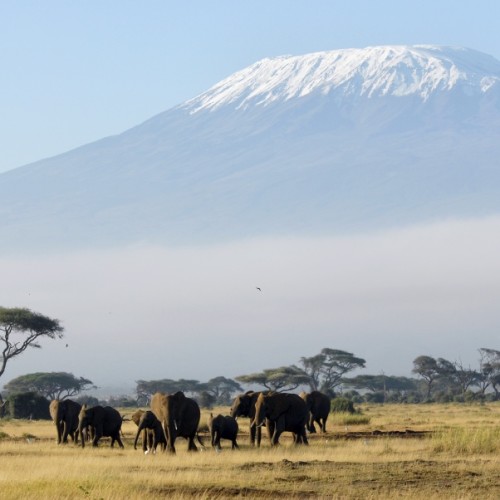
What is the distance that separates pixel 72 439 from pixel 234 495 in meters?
15.5

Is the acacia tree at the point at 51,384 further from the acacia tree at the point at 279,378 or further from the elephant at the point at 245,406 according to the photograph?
the elephant at the point at 245,406

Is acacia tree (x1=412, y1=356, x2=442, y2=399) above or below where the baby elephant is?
above

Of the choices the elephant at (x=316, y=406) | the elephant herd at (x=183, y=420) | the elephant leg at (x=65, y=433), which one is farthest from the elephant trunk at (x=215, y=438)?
the elephant at (x=316, y=406)

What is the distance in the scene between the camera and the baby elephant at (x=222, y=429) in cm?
3209

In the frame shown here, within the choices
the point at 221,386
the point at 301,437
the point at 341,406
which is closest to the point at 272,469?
the point at 301,437

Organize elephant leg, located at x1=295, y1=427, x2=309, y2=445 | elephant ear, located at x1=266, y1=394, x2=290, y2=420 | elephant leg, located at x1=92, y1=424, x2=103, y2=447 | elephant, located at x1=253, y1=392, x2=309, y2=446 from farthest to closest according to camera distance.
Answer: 1. elephant leg, located at x1=92, y1=424, x2=103, y2=447
2. elephant leg, located at x1=295, y1=427, x2=309, y2=445
3. elephant ear, located at x1=266, y1=394, x2=290, y2=420
4. elephant, located at x1=253, y1=392, x2=309, y2=446

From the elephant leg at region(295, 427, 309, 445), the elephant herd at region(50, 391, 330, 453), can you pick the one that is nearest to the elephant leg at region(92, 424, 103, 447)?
the elephant herd at region(50, 391, 330, 453)

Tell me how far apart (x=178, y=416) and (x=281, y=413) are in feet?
9.16

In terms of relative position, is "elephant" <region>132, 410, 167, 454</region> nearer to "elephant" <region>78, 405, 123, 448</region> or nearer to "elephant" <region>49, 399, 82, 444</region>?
"elephant" <region>78, 405, 123, 448</region>

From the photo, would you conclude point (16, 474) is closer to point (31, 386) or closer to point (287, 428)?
point (287, 428)

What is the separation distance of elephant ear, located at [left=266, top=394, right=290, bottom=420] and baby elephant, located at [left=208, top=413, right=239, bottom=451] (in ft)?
3.36

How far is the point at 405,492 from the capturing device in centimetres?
2195

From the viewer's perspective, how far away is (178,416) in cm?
3184

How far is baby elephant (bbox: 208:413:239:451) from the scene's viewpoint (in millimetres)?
32094
